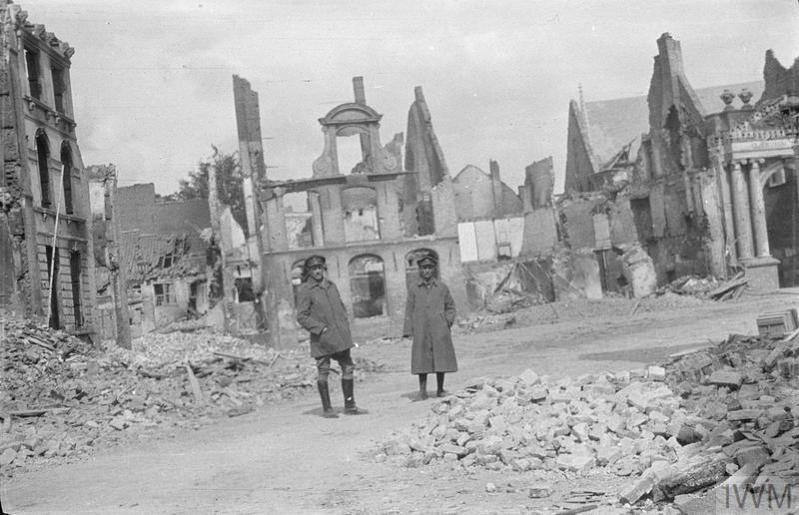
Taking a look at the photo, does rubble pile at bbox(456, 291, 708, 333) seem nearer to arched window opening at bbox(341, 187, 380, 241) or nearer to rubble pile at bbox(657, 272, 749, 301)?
rubble pile at bbox(657, 272, 749, 301)

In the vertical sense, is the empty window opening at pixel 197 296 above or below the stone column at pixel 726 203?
below

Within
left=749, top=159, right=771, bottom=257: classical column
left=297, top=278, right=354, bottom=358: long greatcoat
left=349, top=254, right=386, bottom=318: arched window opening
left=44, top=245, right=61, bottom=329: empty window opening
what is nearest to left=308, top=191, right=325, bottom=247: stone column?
left=349, top=254, right=386, bottom=318: arched window opening

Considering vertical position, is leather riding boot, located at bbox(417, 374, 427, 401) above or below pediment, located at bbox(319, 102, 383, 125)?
below

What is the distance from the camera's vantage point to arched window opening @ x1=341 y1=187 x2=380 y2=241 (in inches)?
2089

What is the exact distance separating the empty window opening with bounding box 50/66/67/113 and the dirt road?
42.0 ft

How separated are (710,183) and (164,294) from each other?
28.8 m

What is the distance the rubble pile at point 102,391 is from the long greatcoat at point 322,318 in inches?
96.4

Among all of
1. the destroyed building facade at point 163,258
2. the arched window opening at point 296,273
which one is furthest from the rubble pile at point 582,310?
the destroyed building facade at point 163,258

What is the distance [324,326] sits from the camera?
10383 mm

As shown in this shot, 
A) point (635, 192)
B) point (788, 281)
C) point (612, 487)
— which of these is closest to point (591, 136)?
point (635, 192)

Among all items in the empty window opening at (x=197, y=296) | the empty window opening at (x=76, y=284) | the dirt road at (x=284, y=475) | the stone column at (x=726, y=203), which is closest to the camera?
the dirt road at (x=284, y=475)

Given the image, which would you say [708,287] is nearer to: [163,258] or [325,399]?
[325,399]

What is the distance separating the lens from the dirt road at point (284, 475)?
6.05 metres

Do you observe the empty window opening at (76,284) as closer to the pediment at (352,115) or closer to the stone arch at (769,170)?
the pediment at (352,115)
